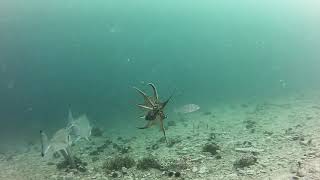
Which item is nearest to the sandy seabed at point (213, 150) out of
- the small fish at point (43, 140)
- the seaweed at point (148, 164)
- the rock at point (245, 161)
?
the rock at point (245, 161)

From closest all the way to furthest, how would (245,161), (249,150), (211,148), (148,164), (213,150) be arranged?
(245,161)
(148,164)
(249,150)
(213,150)
(211,148)

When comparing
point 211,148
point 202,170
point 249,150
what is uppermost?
point 211,148

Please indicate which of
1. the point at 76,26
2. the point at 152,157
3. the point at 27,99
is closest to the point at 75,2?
the point at 76,26

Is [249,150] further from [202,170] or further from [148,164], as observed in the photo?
[148,164]

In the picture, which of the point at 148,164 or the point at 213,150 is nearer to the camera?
the point at 148,164

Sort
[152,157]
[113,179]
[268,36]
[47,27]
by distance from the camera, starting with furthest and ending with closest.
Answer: [268,36]
[47,27]
[152,157]
[113,179]

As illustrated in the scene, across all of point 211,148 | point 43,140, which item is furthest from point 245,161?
point 43,140

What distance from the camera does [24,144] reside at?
24.2 m

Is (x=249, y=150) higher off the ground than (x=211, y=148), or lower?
lower

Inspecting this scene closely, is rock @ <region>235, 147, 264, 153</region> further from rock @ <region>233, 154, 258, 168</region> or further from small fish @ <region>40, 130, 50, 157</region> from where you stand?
small fish @ <region>40, 130, 50, 157</region>

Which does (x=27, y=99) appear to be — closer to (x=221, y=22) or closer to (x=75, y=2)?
(x=75, y=2)

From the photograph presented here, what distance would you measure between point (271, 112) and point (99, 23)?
5553 centimetres

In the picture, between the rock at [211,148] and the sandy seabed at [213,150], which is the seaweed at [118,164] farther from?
the rock at [211,148]

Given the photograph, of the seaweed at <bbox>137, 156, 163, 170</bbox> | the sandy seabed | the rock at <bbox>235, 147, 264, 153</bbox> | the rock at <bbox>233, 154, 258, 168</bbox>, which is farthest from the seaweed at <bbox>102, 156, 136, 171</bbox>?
the rock at <bbox>235, 147, 264, 153</bbox>
